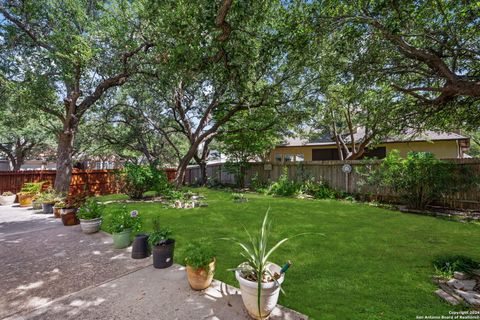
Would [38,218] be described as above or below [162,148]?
below

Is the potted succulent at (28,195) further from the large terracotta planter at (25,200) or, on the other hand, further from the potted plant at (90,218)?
the potted plant at (90,218)

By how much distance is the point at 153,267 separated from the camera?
10.4 feet

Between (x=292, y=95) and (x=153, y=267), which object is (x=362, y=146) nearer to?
(x=292, y=95)

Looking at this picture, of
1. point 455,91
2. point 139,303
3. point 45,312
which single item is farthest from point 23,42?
point 455,91

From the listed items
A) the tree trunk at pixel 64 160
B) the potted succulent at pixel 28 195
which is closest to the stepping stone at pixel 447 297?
the tree trunk at pixel 64 160

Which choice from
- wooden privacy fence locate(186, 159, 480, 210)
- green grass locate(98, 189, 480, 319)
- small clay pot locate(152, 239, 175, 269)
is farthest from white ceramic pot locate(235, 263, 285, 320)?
wooden privacy fence locate(186, 159, 480, 210)

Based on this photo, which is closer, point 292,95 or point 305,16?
point 305,16

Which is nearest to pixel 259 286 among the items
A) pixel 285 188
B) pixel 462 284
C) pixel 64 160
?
pixel 462 284

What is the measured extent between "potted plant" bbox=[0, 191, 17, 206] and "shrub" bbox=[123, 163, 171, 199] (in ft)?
17.4

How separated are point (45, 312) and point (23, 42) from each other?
917cm

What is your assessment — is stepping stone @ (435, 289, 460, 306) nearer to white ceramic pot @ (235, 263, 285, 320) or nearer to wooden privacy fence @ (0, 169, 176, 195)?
white ceramic pot @ (235, 263, 285, 320)

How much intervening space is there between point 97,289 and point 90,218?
8.92 ft

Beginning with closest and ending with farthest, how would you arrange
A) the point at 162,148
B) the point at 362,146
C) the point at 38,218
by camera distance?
1. the point at 38,218
2. the point at 362,146
3. the point at 162,148

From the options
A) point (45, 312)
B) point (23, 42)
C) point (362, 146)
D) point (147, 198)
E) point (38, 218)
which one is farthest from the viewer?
point (362, 146)
